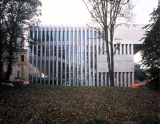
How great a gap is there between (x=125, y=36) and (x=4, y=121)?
77.9ft

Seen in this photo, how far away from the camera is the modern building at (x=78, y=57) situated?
24.3 m

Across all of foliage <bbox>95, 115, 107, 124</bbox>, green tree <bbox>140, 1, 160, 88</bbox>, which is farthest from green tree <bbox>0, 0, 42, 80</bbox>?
green tree <bbox>140, 1, 160, 88</bbox>

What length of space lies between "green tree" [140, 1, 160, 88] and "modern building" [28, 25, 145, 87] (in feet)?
44.0

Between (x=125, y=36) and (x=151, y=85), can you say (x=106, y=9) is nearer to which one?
(x=151, y=85)

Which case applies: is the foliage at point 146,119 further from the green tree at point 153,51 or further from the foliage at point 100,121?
the green tree at point 153,51

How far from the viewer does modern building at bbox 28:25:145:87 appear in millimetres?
24312

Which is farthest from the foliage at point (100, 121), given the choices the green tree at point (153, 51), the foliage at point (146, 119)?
the green tree at point (153, 51)

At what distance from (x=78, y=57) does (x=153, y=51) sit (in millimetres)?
15284

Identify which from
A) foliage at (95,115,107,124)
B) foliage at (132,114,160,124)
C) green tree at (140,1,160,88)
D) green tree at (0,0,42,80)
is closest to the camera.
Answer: foliage at (95,115,107,124)

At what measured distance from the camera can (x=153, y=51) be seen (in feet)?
34.1

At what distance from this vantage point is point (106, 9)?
12.9m

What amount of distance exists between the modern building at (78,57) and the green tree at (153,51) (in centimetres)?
1340

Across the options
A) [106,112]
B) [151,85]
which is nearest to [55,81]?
[151,85]

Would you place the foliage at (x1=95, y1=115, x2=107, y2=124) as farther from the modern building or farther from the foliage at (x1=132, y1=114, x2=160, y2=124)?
the modern building
